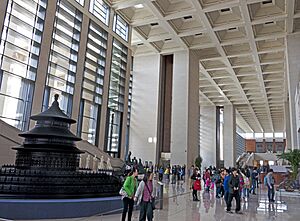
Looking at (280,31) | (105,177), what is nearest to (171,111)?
(280,31)

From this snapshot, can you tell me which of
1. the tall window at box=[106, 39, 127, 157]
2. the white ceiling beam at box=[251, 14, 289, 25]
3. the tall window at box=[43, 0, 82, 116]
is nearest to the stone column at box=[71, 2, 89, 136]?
the tall window at box=[43, 0, 82, 116]

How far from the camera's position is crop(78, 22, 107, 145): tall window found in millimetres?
21969

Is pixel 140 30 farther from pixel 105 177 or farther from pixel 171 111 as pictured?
pixel 105 177

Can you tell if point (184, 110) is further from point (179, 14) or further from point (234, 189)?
point (234, 189)

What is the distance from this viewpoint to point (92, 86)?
22.5 metres

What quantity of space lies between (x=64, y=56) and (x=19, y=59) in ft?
12.3

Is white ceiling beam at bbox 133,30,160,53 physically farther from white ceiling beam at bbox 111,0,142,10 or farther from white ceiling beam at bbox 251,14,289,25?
white ceiling beam at bbox 251,14,289,25

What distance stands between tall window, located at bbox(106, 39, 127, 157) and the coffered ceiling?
369cm

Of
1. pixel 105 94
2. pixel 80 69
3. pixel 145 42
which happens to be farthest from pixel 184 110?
pixel 80 69

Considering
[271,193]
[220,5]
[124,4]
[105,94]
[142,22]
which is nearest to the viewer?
[271,193]

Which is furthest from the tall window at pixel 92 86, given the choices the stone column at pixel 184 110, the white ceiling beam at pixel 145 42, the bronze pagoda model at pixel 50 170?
the bronze pagoda model at pixel 50 170

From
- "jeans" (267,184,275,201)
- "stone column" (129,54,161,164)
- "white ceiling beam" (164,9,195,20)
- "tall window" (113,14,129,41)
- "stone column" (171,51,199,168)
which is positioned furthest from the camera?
"stone column" (129,54,161,164)

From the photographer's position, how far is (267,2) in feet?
78.5

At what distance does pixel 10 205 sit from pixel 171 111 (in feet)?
84.1
